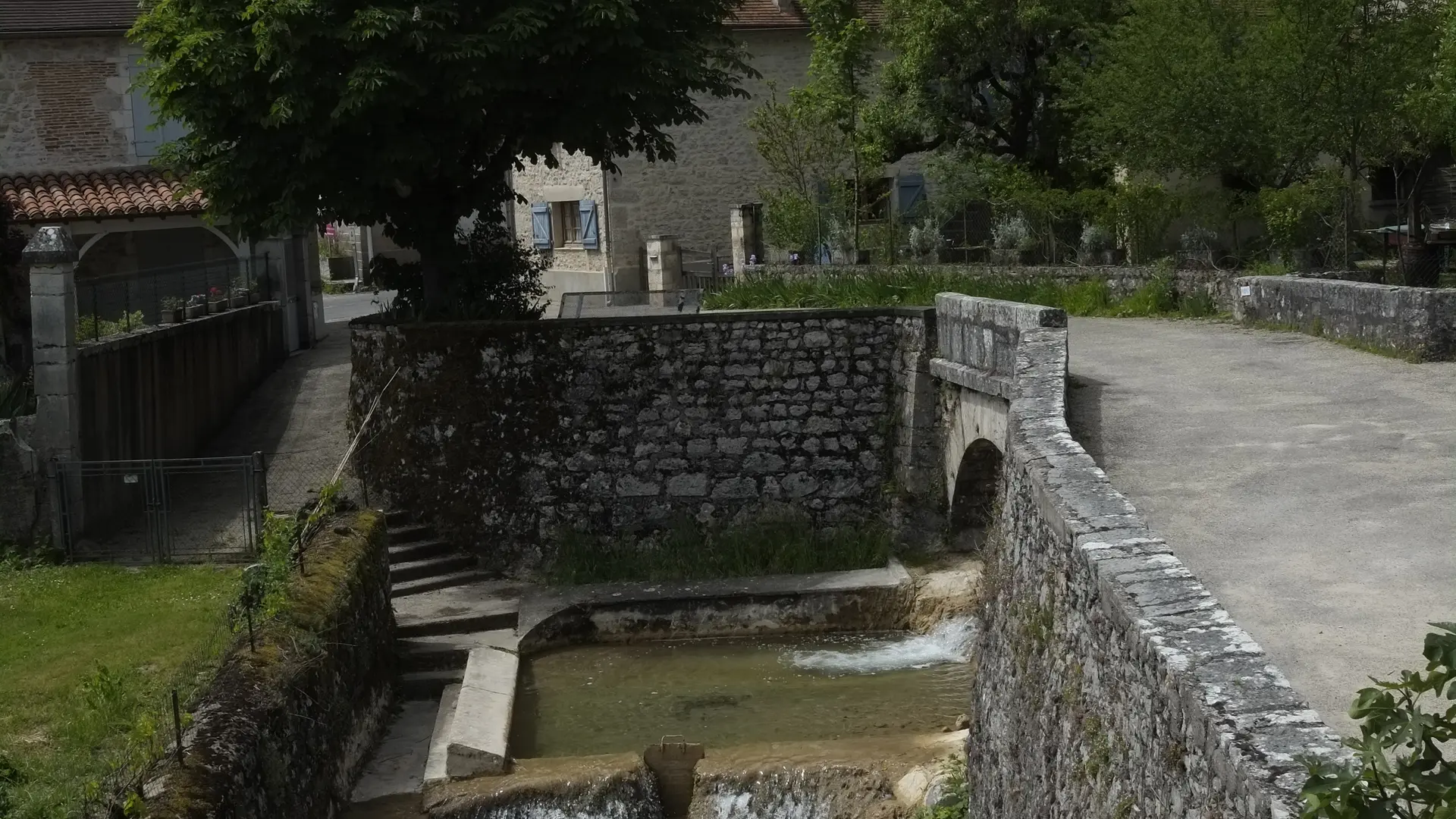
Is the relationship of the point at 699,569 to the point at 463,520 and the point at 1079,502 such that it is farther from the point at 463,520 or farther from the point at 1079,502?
the point at 1079,502

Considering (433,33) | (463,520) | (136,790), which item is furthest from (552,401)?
(136,790)

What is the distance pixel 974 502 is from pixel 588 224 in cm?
1582

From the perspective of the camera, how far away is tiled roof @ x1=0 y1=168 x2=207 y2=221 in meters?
20.4

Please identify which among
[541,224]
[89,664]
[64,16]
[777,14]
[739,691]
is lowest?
[739,691]

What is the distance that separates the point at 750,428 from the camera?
16078mm

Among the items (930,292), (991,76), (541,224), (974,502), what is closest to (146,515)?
(974,502)

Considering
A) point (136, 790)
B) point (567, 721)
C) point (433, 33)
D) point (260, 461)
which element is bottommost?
point (567, 721)

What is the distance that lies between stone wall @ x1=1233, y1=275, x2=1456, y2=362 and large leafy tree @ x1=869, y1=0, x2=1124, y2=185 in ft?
24.5

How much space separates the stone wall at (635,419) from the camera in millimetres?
15680

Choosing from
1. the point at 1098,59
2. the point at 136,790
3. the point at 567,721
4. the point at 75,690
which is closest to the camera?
the point at 136,790

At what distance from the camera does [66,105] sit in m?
22.2

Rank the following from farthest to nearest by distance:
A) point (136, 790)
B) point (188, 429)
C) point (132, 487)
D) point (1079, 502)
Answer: point (188, 429) → point (132, 487) → point (136, 790) → point (1079, 502)

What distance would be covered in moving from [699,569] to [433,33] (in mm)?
5656

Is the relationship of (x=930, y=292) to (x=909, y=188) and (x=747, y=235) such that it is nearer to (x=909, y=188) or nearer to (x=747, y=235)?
(x=747, y=235)
